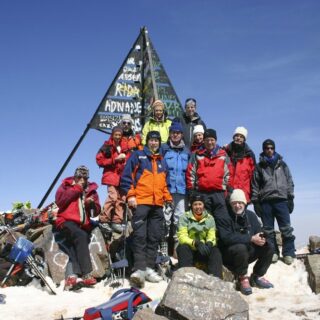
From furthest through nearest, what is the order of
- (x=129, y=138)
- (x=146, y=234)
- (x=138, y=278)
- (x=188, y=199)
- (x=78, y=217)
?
(x=129, y=138) → (x=188, y=199) → (x=78, y=217) → (x=146, y=234) → (x=138, y=278)

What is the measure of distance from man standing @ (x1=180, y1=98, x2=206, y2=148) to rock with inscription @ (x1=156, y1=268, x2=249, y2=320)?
377 centimetres

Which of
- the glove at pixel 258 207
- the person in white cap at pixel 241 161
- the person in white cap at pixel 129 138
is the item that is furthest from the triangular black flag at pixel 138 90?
the glove at pixel 258 207

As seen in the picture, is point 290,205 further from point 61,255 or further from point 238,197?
point 61,255

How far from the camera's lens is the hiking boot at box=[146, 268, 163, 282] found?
7144 mm

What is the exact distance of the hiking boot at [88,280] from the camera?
714 cm

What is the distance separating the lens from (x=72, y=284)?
23.1 ft

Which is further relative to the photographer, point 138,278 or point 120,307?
point 138,278

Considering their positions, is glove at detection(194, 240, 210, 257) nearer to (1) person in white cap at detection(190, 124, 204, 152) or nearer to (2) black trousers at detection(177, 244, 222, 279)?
(2) black trousers at detection(177, 244, 222, 279)

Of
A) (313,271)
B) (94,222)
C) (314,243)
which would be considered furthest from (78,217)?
(314,243)

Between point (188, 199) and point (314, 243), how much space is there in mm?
3562

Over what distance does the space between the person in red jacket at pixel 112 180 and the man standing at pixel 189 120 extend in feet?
4.73

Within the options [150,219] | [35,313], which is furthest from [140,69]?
[35,313]

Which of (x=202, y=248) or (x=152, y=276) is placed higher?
(x=202, y=248)

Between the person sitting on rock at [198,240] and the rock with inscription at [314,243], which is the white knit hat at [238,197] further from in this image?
the rock with inscription at [314,243]
